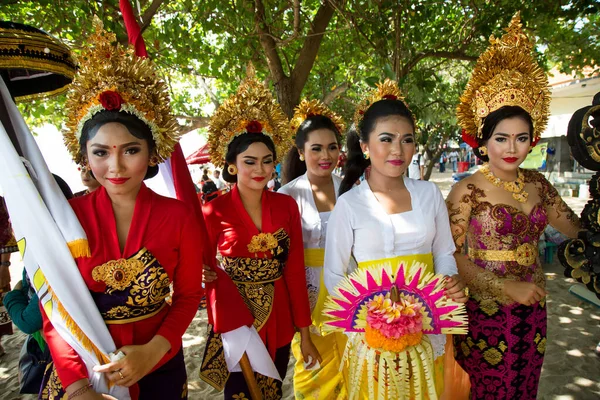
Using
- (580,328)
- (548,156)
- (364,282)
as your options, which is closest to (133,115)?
(364,282)

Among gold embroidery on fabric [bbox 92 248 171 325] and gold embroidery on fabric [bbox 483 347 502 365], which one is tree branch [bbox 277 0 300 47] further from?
gold embroidery on fabric [bbox 483 347 502 365]

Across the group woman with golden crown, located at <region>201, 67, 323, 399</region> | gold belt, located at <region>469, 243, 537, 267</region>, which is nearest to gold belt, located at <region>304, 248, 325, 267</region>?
woman with golden crown, located at <region>201, 67, 323, 399</region>

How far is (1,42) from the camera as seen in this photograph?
71.5 inches

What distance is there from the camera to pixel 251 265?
7.52ft

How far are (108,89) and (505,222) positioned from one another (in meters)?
2.14

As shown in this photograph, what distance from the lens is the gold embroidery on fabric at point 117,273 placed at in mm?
1576

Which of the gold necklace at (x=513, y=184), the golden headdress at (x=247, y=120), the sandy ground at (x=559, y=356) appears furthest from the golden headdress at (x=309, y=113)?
the sandy ground at (x=559, y=356)

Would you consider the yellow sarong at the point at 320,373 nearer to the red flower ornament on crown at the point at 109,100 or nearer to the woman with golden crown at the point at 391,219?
the woman with golden crown at the point at 391,219

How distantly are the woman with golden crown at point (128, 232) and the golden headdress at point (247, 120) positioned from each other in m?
0.65

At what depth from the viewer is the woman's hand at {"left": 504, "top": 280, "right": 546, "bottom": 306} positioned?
2023mm

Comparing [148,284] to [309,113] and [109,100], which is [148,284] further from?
[309,113]

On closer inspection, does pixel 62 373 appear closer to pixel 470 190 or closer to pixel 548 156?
pixel 470 190

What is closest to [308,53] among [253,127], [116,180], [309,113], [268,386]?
[309,113]

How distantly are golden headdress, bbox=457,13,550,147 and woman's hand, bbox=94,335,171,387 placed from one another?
2.06 metres
